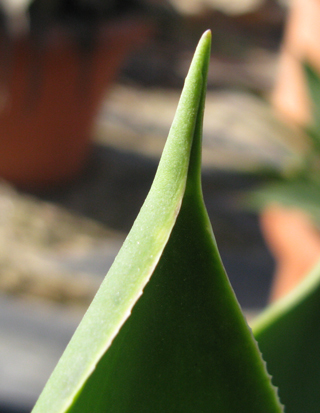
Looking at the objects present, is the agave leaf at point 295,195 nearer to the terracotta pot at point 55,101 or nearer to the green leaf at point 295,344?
the green leaf at point 295,344

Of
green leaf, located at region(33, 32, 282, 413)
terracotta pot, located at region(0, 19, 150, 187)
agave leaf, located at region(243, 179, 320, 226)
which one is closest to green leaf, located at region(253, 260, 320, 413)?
green leaf, located at region(33, 32, 282, 413)

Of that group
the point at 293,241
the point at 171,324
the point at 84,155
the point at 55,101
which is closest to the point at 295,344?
the point at 171,324

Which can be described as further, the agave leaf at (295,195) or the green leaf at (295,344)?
the agave leaf at (295,195)

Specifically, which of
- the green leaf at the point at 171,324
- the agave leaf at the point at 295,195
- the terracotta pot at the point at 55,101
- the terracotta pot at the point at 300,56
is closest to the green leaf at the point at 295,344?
the green leaf at the point at 171,324

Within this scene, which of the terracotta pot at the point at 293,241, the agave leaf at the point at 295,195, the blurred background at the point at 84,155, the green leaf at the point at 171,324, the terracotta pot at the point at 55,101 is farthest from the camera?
the terracotta pot at the point at 55,101

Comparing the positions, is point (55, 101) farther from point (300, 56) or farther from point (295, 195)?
point (295, 195)

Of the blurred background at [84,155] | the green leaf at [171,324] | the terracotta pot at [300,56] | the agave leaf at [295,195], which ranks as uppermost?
the blurred background at [84,155]
